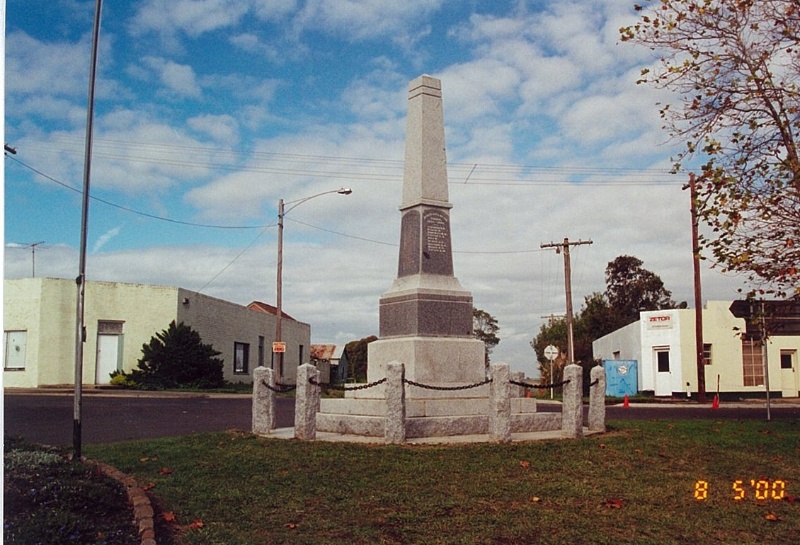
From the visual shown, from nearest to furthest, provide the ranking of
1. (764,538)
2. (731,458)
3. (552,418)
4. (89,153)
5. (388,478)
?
(764,538), (388,478), (89,153), (731,458), (552,418)

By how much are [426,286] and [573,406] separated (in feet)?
11.0

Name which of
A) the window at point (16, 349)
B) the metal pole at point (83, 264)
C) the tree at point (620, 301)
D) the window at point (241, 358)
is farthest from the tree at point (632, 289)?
the metal pole at point (83, 264)

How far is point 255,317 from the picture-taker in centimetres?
4706

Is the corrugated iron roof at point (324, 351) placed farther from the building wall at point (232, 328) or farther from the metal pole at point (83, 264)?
the metal pole at point (83, 264)

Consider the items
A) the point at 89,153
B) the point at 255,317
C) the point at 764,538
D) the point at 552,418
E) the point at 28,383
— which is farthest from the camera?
the point at 255,317

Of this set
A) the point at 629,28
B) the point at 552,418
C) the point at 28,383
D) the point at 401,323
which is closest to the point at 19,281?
the point at 28,383

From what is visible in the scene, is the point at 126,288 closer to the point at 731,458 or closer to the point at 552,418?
the point at 552,418

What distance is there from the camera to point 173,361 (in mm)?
34031

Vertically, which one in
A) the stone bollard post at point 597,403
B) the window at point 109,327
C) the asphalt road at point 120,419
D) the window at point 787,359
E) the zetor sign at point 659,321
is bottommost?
the asphalt road at point 120,419

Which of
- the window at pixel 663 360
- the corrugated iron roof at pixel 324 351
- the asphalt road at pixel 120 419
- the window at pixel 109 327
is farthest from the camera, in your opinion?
the corrugated iron roof at pixel 324 351

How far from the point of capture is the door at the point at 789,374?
38.4m

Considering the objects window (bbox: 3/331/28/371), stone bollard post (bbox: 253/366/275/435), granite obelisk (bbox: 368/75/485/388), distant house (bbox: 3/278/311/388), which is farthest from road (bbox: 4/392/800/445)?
window (bbox: 3/331/28/371)

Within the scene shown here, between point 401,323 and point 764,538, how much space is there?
26.5 ft

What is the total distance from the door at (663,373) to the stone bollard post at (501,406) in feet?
97.3
